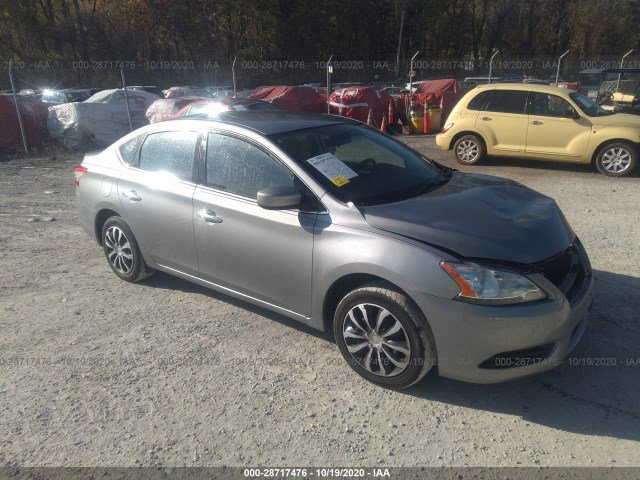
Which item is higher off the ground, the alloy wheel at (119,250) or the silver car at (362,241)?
the silver car at (362,241)

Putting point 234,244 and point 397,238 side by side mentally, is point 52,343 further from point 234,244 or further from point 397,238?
point 397,238

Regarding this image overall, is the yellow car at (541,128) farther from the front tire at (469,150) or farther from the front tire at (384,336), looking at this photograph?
the front tire at (384,336)

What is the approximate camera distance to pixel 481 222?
316cm

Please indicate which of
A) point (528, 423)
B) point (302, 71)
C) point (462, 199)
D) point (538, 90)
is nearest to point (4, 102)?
point (538, 90)

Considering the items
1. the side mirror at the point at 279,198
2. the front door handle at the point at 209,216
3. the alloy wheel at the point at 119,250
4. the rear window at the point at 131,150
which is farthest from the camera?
the alloy wheel at the point at 119,250

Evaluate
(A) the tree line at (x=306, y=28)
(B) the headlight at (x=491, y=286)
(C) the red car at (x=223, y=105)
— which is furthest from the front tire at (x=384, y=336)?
(A) the tree line at (x=306, y=28)

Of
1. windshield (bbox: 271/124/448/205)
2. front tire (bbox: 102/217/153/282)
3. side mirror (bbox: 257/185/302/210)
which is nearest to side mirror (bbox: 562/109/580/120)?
windshield (bbox: 271/124/448/205)

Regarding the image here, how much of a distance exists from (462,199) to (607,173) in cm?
734

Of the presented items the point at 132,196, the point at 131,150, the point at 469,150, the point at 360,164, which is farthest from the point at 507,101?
the point at 132,196

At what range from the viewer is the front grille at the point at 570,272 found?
297 cm

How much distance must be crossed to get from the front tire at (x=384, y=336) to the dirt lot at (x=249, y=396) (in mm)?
160

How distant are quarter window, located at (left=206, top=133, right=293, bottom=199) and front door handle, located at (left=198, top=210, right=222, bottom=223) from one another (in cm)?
21

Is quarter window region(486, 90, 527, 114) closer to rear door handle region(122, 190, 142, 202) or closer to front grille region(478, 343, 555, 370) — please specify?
rear door handle region(122, 190, 142, 202)

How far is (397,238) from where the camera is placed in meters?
3.02
